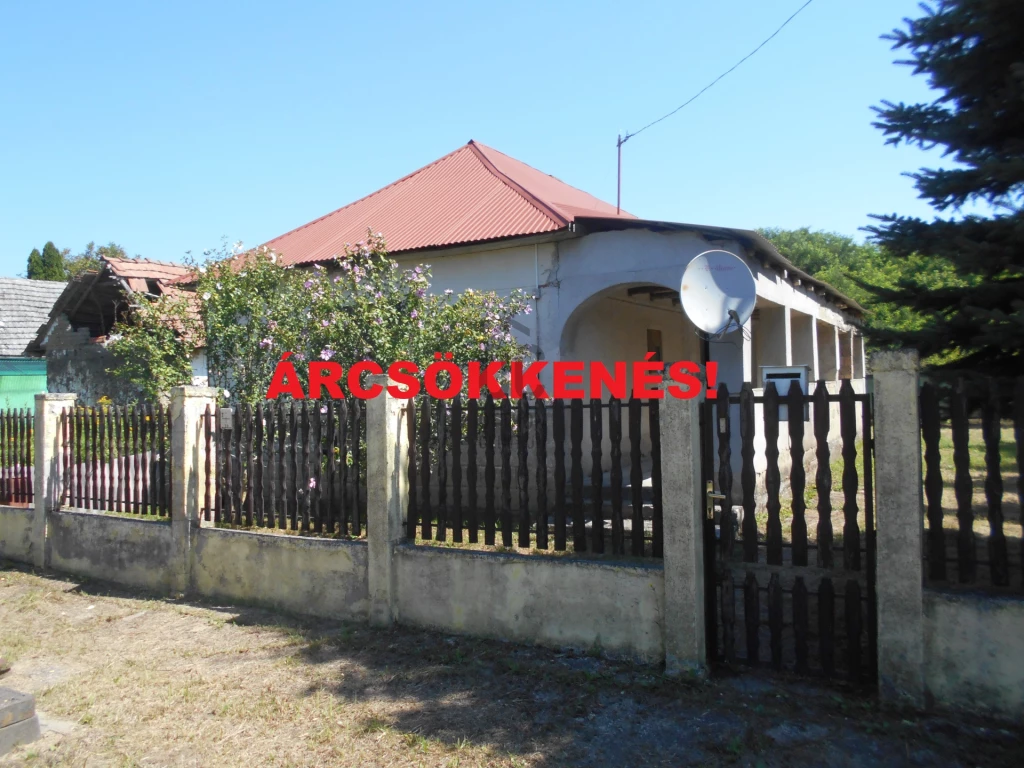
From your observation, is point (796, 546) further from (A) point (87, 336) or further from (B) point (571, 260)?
(A) point (87, 336)

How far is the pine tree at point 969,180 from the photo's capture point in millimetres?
4855

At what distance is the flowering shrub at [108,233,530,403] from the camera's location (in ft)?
26.4

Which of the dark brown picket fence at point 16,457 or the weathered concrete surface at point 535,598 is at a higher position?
the dark brown picket fence at point 16,457

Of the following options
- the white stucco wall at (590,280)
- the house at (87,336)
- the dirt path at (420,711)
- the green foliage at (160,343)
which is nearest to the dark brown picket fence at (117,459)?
the green foliage at (160,343)

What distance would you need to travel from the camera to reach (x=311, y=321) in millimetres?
8367

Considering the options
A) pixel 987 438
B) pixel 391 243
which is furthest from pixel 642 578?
pixel 391 243

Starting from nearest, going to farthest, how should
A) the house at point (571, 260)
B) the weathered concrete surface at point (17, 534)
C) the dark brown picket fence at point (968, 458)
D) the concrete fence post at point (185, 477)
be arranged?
the dark brown picket fence at point (968, 458) < the concrete fence post at point (185, 477) < the weathered concrete surface at point (17, 534) < the house at point (571, 260)

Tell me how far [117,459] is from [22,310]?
641 inches

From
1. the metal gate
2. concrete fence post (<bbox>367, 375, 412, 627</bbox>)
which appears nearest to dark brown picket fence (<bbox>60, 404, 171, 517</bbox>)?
concrete fence post (<bbox>367, 375, 412, 627</bbox>)

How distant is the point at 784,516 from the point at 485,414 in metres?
4.90

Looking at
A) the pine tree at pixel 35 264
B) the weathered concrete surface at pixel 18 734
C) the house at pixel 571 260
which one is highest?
the pine tree at pixel 35 264

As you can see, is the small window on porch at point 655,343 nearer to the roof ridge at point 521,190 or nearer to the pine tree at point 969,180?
the roof ridge at point 521,190

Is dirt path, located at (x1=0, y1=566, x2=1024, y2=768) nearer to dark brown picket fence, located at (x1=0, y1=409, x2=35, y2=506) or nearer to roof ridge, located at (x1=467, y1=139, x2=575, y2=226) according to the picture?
dark brown picket fence, located at (x1=0, y1=409, x2=35, y2=506)

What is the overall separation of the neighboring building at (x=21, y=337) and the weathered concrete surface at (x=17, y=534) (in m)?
7.96
